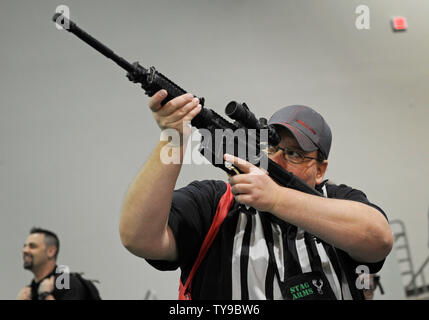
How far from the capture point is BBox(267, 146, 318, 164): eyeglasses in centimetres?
117

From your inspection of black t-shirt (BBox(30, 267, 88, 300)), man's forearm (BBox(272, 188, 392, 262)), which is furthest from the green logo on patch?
black t-shirt (BBox(30, 267, 88, 300))

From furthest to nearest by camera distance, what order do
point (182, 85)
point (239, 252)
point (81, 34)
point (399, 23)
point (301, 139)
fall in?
1. point (399, 23)
2. point (182, 85)
3. point (301, 139)
4. point (239, 252)
5. point (81, 34)

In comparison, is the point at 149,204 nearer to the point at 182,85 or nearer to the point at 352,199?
the point at 352,199

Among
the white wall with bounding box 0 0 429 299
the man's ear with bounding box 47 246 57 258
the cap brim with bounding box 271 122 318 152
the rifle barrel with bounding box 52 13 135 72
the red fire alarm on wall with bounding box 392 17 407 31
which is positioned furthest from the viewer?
the red fire alarm on wall with bounding box 392 17 407 31

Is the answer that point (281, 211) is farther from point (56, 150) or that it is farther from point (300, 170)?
point (56, 150)

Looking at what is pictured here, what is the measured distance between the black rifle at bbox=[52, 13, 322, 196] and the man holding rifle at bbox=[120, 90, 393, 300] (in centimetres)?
3

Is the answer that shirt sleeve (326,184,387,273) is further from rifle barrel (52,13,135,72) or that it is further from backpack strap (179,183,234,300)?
rifle barrel (52,13,135,72)

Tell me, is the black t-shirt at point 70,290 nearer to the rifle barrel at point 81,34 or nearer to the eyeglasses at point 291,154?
the eyeglasses at point 291,154

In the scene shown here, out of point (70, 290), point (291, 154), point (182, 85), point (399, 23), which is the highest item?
point (399, 23)

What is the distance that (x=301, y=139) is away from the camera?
114cm

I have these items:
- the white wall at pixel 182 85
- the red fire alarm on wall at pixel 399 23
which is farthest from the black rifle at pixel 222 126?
the red fire alarm on wall at pixel 399 23

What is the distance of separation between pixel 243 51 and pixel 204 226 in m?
2.44

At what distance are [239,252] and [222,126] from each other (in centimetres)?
30

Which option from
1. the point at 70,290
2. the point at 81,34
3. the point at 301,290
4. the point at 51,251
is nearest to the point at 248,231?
the point at 301,290
